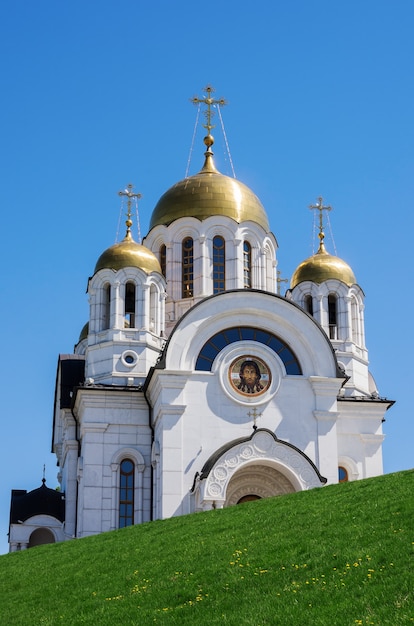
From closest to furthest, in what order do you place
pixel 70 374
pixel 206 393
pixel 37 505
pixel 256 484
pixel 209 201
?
pixel 256 484, pixel 206 393, pixel 37 505, pixel 209 201, pixel 70 374

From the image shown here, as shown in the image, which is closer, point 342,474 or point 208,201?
point 342,474

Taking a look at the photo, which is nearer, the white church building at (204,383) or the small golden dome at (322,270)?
the white church building at (204,383)

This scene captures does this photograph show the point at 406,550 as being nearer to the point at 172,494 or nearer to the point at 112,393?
the point at 172,494

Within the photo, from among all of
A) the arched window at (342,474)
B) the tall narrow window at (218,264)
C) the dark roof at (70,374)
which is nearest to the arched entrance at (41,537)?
the dark roof at (70,374)

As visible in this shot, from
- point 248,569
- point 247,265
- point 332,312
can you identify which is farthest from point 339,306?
point 248,569

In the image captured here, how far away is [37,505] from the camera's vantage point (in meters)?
32.4

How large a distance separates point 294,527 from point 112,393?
535 inches

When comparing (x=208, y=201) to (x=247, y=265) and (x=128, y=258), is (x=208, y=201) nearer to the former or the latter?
(x=247, y=265)

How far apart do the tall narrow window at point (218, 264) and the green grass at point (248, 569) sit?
41.7 ft

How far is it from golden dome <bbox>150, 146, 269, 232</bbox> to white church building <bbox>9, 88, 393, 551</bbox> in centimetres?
5

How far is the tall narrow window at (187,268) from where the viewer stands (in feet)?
111

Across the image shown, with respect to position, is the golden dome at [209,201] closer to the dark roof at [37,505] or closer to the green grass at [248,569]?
the dark roof at [37,505]

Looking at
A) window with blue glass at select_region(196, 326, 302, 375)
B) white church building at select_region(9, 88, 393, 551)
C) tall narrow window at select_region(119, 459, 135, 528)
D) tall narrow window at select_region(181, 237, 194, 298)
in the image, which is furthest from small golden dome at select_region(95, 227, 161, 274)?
tall narrow window at select_region(119, 459, 135, 528)

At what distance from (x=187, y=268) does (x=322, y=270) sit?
4335 millimetres
